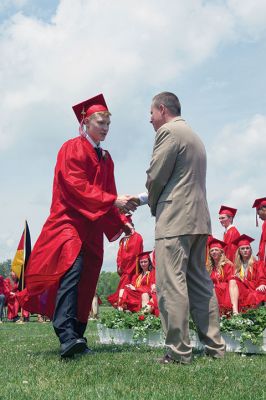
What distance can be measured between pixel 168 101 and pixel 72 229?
1546 mm

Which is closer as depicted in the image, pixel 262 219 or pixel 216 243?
pixel 216 243

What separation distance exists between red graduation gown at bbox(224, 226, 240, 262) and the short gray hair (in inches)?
289

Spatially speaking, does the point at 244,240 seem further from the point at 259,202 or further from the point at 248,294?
the point at 248,294

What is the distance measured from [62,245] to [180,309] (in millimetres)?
1394

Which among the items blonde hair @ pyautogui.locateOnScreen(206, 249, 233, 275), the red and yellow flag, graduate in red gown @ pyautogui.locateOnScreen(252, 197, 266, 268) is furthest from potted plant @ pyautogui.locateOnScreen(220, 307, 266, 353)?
the red and yellow flag

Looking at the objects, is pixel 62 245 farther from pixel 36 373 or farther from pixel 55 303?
pixel 36 373

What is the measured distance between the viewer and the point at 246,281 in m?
9.67

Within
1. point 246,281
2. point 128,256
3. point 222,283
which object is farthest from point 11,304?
point 246,281

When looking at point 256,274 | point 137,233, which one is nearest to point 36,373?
point 256,274

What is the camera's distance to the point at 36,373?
4.59 metres

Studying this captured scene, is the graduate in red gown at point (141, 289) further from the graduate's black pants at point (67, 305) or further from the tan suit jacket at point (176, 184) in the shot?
the tan suit jacket at point (176, 184)

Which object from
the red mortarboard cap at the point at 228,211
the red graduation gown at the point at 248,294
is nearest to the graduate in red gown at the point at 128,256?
the red mortarboard cap at the point at 228,211

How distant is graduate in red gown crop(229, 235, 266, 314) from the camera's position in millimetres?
9156

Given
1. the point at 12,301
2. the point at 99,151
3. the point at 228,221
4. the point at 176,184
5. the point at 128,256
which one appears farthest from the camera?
the point at 12,301
